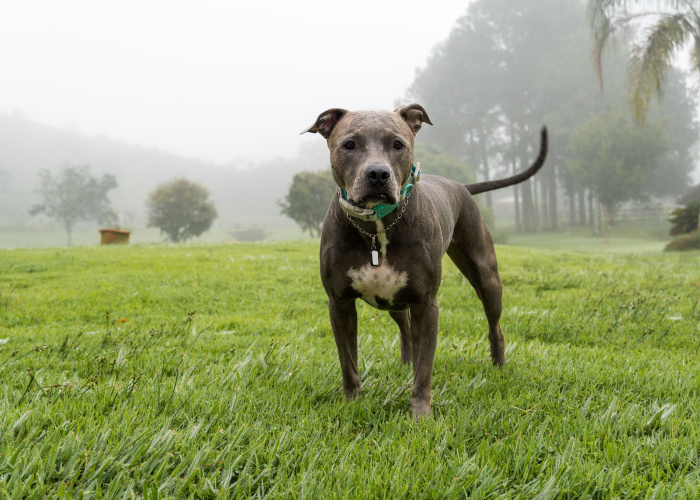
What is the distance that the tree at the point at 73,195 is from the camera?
5850 cm

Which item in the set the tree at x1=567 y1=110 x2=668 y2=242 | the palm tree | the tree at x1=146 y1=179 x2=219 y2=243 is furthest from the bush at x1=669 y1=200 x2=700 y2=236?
the tree at x1=146 y1=179 x2=219 y2=243

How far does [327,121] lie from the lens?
3.12 m

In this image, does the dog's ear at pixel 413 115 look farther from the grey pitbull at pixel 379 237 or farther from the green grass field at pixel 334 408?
the green grass field at pixel 334 408

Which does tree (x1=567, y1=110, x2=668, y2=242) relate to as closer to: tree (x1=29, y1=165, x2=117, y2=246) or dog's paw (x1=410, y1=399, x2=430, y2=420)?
dog's paw (x1=410, y1=399, x2=430, y2=420)

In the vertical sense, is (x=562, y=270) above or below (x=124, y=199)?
below

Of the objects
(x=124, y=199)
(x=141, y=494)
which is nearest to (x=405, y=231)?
(x=141, y=494)

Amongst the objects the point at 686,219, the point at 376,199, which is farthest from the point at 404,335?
the point at 686,219

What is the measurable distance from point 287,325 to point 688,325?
4.18 metres

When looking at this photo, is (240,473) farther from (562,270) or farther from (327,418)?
(562,270)

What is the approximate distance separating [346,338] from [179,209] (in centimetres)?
4395

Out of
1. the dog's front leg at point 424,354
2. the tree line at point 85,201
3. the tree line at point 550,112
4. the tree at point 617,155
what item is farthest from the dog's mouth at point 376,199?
the tree line at point 85,201

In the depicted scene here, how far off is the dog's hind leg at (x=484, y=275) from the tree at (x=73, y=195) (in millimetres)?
62968

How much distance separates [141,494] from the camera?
181cm

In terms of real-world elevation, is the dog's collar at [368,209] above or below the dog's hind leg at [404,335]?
above
